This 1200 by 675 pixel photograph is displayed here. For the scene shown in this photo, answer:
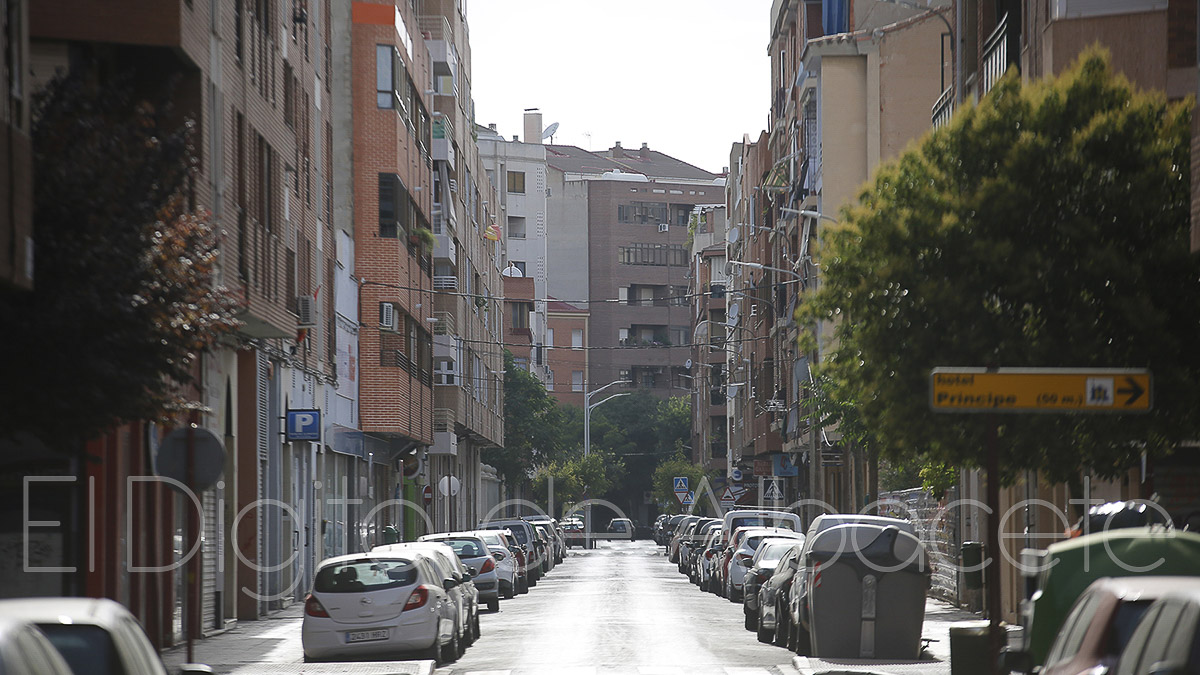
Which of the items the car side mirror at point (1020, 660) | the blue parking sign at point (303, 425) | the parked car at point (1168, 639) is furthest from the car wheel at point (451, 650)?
the parked car at point (1168, 639)

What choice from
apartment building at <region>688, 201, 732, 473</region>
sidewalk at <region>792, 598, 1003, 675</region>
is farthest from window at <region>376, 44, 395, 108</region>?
apartment building at <region>688, 201, 732, 473</region>

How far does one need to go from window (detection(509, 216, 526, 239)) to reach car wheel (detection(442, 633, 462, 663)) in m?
102

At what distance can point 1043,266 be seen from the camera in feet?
61.8

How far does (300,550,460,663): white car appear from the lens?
21.7 metres

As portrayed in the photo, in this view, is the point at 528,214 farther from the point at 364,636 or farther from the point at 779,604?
the point at 364,636

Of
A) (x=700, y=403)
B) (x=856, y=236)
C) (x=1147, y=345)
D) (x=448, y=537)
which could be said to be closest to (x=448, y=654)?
(x=856, y=236)

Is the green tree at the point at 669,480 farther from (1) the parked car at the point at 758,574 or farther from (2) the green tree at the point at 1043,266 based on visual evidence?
(2) the green tree at the point at 1043,266

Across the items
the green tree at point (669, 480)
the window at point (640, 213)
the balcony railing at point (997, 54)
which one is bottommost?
the green tree at point (669, 480)

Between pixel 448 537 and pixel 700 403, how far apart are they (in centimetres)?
8695

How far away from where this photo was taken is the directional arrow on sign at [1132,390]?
14.4 m

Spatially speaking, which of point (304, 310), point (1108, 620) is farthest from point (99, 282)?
point (304, 310)

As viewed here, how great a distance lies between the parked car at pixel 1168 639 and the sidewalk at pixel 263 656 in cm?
1150

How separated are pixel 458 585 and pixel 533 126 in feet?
367

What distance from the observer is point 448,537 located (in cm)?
3581
